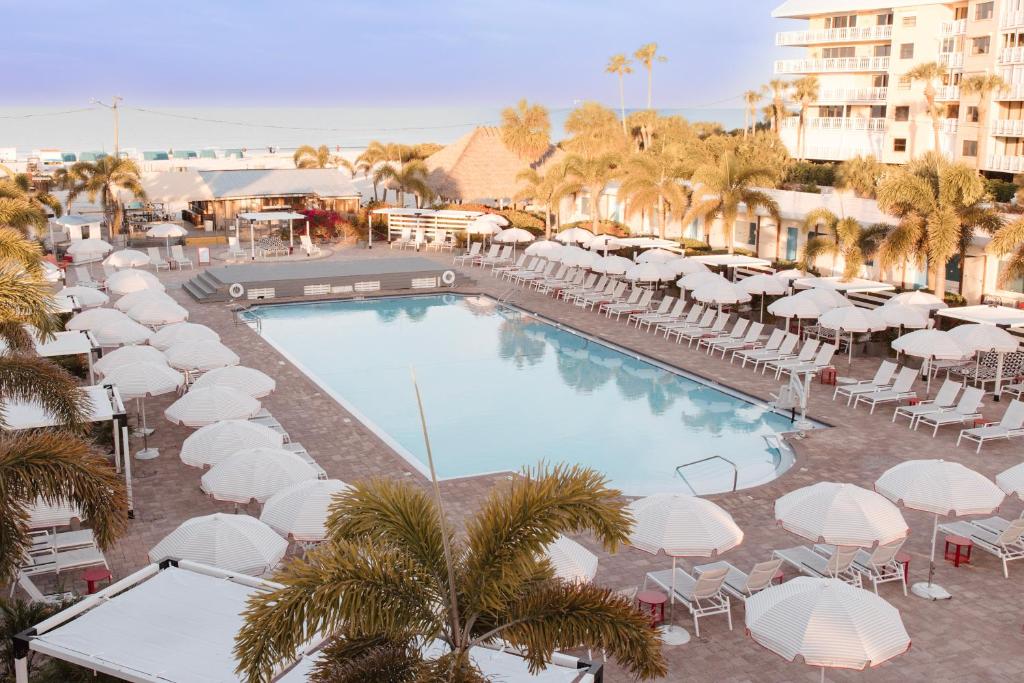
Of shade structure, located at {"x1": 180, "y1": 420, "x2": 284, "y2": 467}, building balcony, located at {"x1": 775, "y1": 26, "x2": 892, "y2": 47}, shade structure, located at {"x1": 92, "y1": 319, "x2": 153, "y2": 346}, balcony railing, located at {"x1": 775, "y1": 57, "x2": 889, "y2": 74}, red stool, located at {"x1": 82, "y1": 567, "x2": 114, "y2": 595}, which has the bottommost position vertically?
red stool, located at {"x1": 82, "y1": 567, "x2": 114, "y2": 595}

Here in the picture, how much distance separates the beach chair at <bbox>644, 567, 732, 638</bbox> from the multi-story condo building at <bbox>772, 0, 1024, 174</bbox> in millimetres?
32789

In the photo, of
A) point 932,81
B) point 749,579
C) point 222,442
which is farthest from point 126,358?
point 932,81

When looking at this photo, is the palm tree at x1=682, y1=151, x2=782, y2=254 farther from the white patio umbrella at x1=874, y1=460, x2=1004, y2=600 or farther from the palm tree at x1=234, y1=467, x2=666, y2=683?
the palm tree at x1=234, y1=467, x2=666, y2=683

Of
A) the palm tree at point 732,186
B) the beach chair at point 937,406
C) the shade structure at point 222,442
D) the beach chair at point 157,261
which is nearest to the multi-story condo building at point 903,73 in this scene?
the palm tree at point 732,186

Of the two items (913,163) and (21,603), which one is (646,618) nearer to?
(21,603)

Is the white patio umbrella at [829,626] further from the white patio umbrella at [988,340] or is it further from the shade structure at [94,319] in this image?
the shade structure at [94,319]

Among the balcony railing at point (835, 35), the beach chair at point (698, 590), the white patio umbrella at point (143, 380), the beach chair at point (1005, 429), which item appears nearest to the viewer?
the beach chair at point (698, 590)

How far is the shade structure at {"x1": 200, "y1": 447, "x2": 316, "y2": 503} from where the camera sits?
35.3ft

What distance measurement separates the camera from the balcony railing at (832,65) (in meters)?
49.4

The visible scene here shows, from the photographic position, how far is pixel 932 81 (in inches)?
1722

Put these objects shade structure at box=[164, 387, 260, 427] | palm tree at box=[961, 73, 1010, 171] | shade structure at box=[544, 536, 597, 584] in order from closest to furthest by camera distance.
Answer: shade structure at box=[544, 536, 597, 584]
shade structure at box=[164, 387, 260, 427]
palm tree at box=[961, 73, 1010, 171]

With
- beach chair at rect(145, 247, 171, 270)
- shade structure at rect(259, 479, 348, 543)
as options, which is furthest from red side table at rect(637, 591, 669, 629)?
beach chair at rect(145, 247, 171, 270)

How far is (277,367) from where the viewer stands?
19.6 m

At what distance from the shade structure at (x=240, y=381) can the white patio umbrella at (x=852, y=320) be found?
10.4 meters
